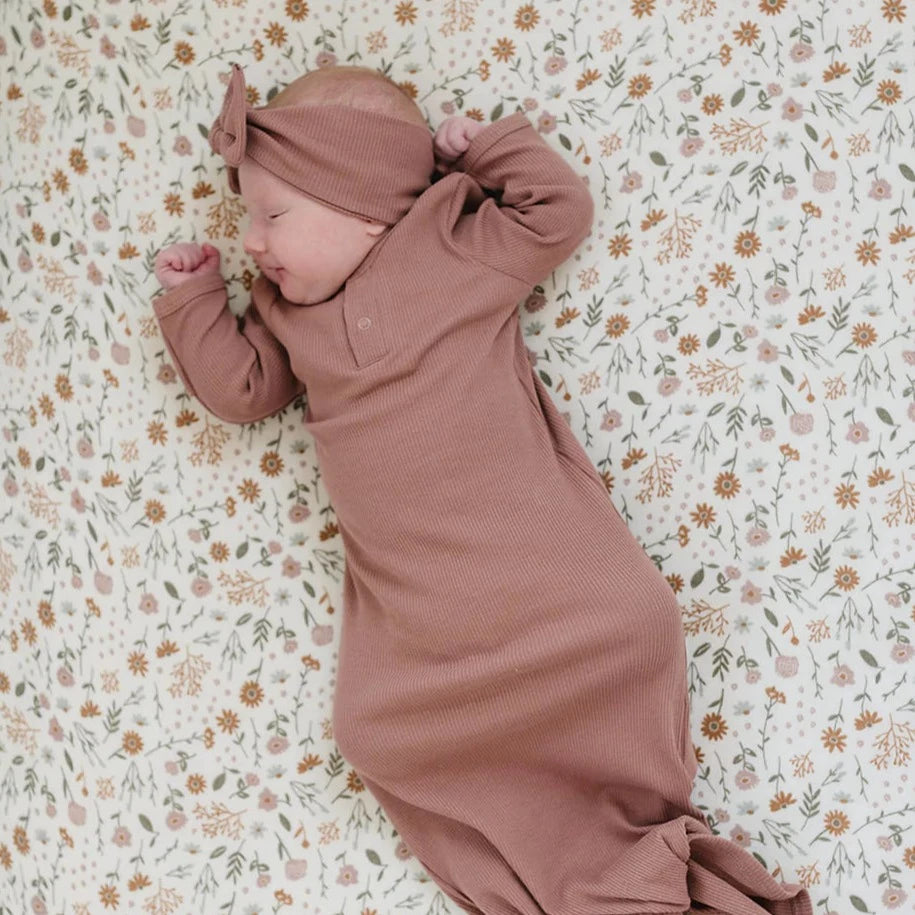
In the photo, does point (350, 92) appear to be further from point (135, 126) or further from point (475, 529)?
point (475, 529)

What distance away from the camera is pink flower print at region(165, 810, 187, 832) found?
1.43 metres

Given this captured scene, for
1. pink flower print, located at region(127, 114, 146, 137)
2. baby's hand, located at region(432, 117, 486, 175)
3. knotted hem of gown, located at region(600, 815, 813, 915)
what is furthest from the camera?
pink flower print, located at region(127, 114, 146, 137)

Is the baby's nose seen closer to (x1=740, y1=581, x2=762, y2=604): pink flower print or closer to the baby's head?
the baby's head

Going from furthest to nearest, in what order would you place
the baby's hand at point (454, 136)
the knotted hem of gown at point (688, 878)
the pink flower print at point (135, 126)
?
the pink flower print at point (135, 126) → the baby's hand at point (454, 136) → the knotted hem of gown at point (688, 878)

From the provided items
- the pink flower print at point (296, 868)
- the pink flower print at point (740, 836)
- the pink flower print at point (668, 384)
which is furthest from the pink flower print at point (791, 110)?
the pink flower print at point (296, 868)

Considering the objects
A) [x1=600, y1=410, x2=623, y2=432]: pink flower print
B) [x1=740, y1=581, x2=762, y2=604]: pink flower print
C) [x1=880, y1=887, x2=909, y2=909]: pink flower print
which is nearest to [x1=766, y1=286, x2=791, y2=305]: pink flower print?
[x1=600, y1=410, x2=623, y2=432]: pink flower print

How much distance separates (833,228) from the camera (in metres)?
1.28

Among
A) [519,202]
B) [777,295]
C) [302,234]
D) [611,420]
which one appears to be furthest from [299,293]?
[777,295]

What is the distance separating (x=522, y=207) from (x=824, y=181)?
387mm

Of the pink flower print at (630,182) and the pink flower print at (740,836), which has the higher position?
the pink flower print at (630,182)

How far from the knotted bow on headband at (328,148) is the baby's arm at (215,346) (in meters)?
0.17

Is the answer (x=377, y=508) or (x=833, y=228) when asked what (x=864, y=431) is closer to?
(x=833, y=228)

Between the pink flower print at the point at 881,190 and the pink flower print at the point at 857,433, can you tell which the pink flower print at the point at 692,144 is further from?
the pink flower print at the point at 857,433

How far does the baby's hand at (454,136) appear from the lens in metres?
1.26
